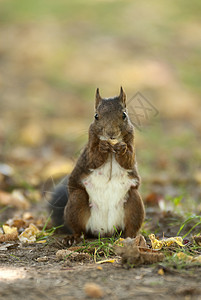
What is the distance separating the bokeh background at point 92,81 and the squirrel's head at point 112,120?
1.65 ft

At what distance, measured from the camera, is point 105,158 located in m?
Answer: 3.65

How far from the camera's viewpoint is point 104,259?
3.21 metres

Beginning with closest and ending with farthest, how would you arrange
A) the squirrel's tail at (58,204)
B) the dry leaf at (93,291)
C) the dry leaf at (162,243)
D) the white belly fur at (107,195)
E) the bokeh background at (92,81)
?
the dry leaf at (93,291) < the dry leaf at (162,243) < the white belly fur at (107,195) < the squirrel's tail at (58,204) < the bokeh background at (92,81)

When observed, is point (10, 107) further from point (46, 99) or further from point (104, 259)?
point (104, 259)

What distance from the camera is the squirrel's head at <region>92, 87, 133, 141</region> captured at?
11.4ft

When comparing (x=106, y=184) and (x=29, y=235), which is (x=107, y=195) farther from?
(x=29, y=235)

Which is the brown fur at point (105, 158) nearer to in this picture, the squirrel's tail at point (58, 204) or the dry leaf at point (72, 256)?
the squirrel's tail at point (58, 204)

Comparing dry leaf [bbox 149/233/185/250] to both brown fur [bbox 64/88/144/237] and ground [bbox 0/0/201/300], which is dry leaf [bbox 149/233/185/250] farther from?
brown fur [bbox 64/88/144/237]

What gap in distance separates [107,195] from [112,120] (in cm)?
61

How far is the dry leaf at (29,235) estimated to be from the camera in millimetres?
3797

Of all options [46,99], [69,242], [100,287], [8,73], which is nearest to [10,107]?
[46,99]

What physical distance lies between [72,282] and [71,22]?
13.6m

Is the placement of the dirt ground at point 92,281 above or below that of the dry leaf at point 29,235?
below

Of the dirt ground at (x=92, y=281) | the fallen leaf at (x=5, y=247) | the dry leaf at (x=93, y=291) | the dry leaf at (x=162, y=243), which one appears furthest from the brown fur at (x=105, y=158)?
the dry leaf at (x=93, y=291)
